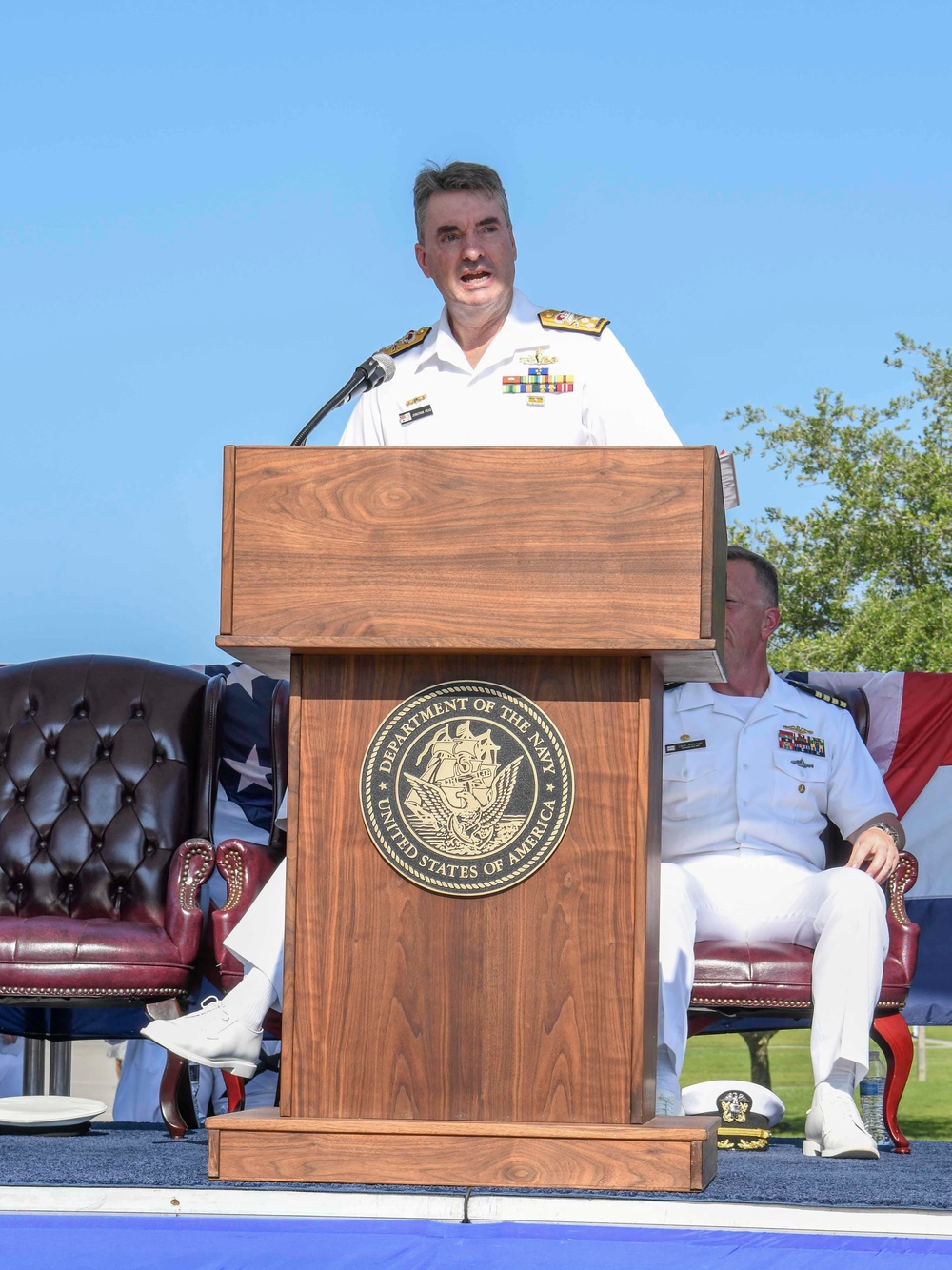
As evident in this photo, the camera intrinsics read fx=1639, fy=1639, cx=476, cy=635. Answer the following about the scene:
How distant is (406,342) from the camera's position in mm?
3453

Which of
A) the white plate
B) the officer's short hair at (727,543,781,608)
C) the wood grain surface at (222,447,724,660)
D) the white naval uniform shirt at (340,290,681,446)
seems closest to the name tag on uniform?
the white naval uniform shirt at (340,290,681,446)

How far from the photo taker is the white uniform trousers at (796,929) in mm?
3330

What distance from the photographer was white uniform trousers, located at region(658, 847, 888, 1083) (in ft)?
10.9

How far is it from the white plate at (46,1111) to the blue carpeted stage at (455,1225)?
4.18 feet

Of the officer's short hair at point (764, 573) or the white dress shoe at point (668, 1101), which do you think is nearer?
the white dress shoe at point (668, 1101)

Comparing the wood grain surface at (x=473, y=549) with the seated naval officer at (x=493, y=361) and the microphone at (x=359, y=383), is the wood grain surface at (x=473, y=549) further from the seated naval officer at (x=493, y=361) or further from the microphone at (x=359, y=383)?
the seated naval officer at (x=493, y=361)

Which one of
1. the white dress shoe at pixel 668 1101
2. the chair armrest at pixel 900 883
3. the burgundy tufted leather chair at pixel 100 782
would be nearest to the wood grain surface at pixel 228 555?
the white dress shoe at pixel 668 1101

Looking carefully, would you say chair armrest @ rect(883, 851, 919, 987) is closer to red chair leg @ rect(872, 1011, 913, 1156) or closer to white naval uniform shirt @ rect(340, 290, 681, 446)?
red chair leg @ rect(872, 1011, 913, 1156)

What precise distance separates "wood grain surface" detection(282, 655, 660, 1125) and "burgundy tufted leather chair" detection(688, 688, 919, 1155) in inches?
47.3

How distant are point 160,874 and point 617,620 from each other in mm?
2510

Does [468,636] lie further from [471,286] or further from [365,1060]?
[471,286]

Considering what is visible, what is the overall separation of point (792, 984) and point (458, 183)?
189cm

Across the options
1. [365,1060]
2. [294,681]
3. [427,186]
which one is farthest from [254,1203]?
[427,186]

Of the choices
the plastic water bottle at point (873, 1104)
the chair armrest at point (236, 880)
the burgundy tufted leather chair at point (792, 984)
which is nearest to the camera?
the burgundy tufted leather chair at point (792, 984)
